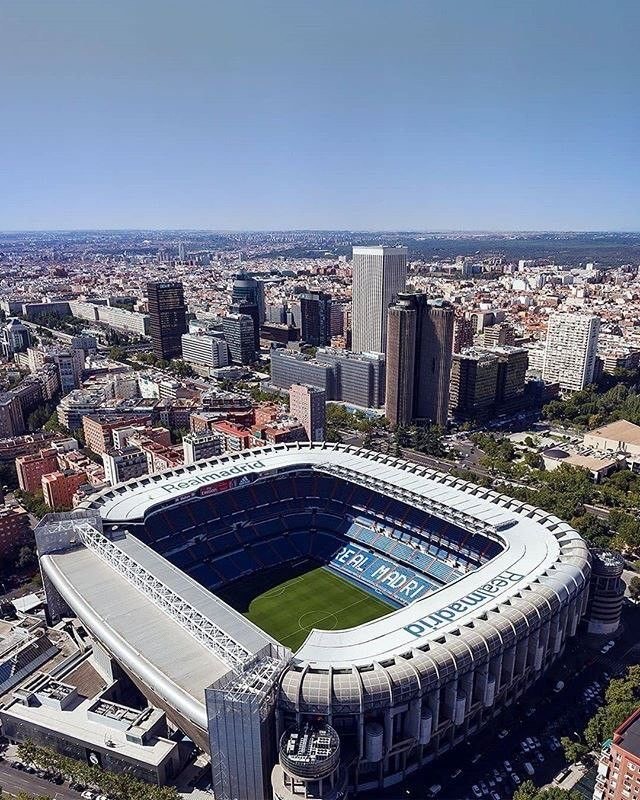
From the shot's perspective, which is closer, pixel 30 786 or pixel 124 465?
pixel 30 786

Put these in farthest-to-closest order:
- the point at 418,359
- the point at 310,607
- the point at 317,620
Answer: the point at 418,359, the point at 310,607, the point at 317,620

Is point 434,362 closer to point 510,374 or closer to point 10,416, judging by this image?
point 510,374

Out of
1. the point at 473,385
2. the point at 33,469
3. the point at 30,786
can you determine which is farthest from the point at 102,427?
the point at 473,385

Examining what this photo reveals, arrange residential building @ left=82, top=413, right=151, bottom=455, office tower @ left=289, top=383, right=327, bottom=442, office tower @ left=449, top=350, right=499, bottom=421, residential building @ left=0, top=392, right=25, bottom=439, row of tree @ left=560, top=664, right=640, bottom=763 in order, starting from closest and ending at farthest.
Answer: row of tree @ left=560, top=664, right=640, bottom=763 → residential building @ left=82, top=413, right=151, bottom=455 → office tower @ left=289, top=383, right=327, bottom=442 → residential building @ left=0, top=392, right=25, bottom=439 → office tower @ left=449, top=350, right=499, bottom=421

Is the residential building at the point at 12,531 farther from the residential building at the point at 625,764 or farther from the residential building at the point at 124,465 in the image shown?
the residential building at the point at 625,764

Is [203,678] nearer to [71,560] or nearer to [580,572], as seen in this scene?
[71,560]

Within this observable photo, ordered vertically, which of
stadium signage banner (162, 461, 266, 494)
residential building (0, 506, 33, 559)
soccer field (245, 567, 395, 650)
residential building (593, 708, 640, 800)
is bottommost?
soccer field (245, 567, 395, 650)

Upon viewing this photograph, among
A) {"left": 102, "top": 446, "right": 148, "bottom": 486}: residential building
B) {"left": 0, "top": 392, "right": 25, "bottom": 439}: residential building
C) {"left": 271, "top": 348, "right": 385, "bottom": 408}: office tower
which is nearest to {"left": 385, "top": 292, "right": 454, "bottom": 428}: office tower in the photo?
{"left": 271, "top": 348, "right": 385, "bottom": 408}: office tower

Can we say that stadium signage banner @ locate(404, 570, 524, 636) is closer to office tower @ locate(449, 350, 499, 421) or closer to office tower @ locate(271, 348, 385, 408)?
office tower @ locate(449, 350, 499, 421)
